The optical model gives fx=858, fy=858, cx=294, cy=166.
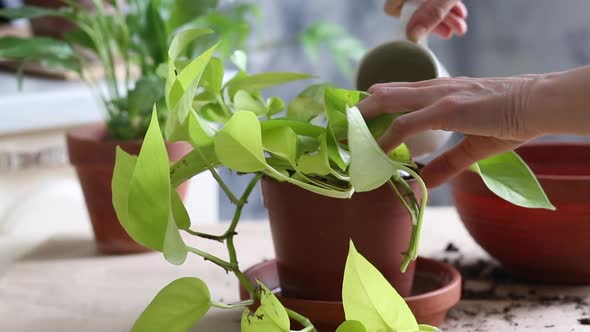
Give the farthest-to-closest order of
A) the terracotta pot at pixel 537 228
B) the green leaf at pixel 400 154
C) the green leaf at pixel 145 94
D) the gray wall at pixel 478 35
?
the gray wall at pixel 478 35
the green leaf at pixel 145 94
the terracotta pot at pixel 537 228
the green leaf at pixel 400 154

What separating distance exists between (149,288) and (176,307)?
0.26 meters

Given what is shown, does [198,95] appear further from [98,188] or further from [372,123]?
[98,188]

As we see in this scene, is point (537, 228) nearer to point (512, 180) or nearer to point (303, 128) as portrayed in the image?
point (512, 180)

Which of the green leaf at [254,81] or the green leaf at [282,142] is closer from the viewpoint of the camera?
the green leaf at [282,142]

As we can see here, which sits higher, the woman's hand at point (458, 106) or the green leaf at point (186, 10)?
the woman's hand at point (458, 106)

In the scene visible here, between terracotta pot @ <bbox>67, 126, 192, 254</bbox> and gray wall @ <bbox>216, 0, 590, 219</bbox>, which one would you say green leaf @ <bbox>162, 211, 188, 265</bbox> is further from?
gray wall @ <bbox>216, 0, 590, 219</bbox>

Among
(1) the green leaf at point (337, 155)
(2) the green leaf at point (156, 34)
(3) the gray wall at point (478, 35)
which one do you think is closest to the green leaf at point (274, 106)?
(1) the green leaf at point (337, 155)

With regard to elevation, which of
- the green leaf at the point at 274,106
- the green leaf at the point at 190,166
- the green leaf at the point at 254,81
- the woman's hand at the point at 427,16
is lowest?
the green leaf at the point at 190,166

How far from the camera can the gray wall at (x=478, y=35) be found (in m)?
1.58

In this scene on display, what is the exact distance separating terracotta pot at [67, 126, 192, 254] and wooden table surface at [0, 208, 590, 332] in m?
0.02

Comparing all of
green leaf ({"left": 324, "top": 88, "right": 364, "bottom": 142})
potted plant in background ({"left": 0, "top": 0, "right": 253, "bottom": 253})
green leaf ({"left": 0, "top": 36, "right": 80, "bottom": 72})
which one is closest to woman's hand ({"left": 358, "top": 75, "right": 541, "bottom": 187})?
green leaf ({"left": 324, "top": 88, "right": 364, "bottom": 142})

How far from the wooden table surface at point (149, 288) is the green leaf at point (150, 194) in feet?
0.53

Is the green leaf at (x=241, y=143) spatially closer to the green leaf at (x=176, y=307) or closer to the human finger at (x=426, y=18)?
Answer: the green leaf at (x=176, y=307)

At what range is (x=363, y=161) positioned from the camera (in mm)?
480
